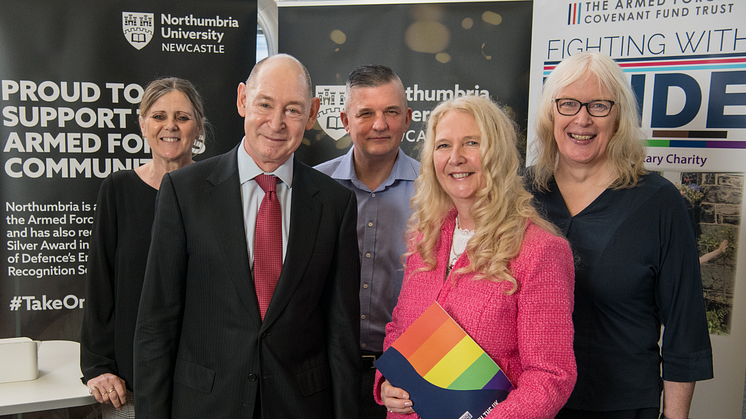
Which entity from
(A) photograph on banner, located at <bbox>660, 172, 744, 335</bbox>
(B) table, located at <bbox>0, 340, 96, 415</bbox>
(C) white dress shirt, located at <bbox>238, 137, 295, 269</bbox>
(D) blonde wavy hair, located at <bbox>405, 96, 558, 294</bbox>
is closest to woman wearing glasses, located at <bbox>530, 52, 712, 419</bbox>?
(D) blonde wavy hair, located at <bbox>405, 96, 558, 294</bbox>

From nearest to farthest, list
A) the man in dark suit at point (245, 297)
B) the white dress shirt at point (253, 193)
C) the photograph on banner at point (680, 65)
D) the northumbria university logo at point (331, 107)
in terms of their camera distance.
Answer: the man in dark suit at point (245, 297)
the white dress shirt at point (253, 193)
the photograph on banner at point (680, 65)
the northumbria university logo at point (331, 107)

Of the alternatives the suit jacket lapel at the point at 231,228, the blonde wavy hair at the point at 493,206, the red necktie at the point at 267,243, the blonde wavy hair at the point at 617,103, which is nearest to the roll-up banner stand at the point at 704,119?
the blonde wavy hair at the point at 617,103

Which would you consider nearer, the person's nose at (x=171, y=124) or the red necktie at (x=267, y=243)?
the red necktie at (x=267, y=243)

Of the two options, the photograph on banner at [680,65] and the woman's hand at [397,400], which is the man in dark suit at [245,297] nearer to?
the woman's hand at [397,400]

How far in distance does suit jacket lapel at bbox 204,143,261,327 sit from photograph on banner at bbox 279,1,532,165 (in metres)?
1.79

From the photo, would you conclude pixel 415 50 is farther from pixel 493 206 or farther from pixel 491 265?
pixel 491 265

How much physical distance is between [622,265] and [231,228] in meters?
1.43

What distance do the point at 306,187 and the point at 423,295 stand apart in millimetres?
578

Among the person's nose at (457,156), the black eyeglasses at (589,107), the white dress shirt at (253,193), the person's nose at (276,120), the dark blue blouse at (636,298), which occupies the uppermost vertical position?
the black eyeglasses at (589,107)

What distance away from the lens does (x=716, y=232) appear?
2.93 m

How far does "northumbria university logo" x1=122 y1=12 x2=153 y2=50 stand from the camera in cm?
314

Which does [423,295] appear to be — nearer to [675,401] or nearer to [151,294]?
[151,294]

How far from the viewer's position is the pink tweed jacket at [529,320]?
149 cm

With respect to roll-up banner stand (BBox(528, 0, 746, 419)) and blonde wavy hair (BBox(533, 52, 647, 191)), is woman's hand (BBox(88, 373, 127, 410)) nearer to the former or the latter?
blonde wavy hair (BBox(533, 52, 647, 191))
